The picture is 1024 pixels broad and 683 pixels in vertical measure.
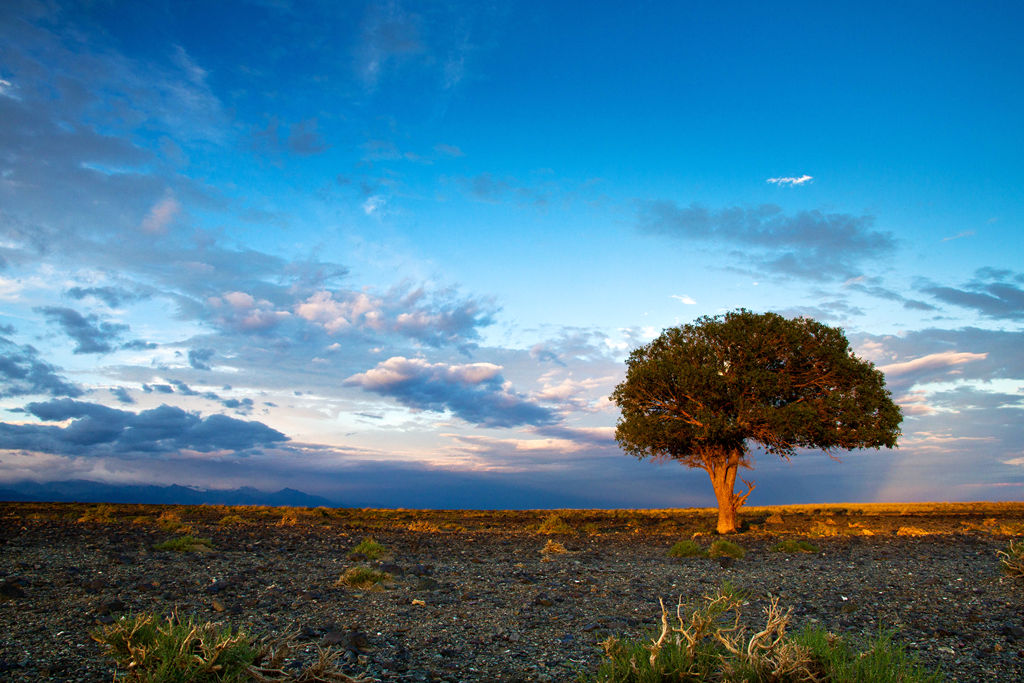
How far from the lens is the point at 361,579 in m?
12.0

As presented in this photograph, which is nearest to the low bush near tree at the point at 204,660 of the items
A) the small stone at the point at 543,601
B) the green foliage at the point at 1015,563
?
the small stone at the point at 543,601

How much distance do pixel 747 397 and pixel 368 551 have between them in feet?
60.5

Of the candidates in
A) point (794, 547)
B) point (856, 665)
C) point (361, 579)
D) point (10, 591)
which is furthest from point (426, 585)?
point (794, 547)

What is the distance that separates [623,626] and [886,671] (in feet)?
15.4

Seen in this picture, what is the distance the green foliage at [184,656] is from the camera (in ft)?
15.9

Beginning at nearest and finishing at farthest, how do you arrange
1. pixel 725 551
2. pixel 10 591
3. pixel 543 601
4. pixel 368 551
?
pixel 10 591
pixel 543 601
pixel 368 551
pixel 725 551

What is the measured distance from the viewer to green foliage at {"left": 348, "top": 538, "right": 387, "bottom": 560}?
15804mm

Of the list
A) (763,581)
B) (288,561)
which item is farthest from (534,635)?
(288,561)

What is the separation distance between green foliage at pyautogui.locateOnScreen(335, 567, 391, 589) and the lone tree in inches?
677

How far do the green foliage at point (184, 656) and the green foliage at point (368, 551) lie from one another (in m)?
10.7

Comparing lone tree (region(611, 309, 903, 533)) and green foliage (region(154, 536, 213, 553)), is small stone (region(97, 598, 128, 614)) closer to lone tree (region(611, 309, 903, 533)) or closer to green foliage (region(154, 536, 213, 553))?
green foliage (region(154, 536, 213, 553))

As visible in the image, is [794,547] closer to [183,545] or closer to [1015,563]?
[1015,563]

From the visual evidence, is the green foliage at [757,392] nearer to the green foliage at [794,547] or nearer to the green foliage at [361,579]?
the green foliage at [794,547]

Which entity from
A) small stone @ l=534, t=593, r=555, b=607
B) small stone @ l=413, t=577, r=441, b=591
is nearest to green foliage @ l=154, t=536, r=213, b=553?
small stone @ l=413, t=577, r=441, b=591
